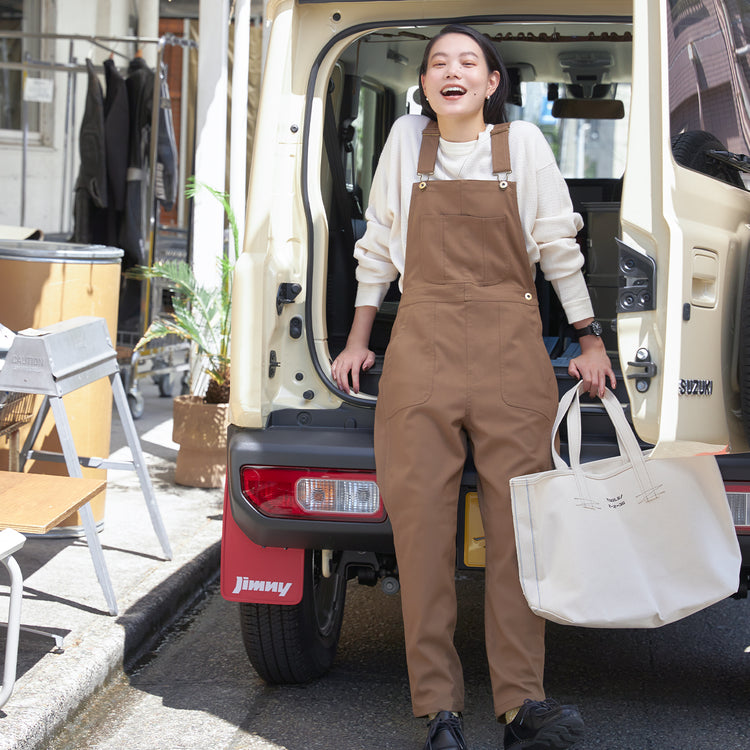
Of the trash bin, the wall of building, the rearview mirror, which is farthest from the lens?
the wall of building

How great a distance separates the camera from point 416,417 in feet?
9.44

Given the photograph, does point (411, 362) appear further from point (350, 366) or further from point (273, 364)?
point (273, 364)

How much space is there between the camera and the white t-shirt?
2.97 metres

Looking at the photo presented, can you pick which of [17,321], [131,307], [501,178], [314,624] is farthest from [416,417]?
[131,307]

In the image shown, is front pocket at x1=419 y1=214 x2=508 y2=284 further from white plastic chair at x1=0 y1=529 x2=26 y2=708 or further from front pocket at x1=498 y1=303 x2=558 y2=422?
white plastic chair at x1=0 y1=529 x2=26 y2=708

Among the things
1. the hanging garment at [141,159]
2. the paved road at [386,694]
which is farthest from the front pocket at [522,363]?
the hanging garment at [141,159]

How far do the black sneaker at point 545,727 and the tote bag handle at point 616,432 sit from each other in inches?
21.8

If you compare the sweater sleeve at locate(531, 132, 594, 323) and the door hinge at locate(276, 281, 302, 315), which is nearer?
the sweater sleeve at locate(531, 132, 594, 323)

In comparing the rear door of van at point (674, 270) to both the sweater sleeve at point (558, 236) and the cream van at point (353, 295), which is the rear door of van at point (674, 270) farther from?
the sweater sleeve at point (558, 236)

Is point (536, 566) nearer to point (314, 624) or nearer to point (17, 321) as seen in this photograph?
point (314, 624)

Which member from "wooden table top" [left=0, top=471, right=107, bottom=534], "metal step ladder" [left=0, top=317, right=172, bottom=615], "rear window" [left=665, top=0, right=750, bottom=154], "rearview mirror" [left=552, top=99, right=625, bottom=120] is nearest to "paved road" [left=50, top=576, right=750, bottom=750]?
"metal step ladder" [left=0, top=317, right=172, bottom=615]

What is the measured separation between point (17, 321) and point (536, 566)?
2.65 m

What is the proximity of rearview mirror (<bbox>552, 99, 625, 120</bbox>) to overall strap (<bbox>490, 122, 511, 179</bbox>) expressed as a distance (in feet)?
7.21

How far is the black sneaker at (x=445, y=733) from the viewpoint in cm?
276
